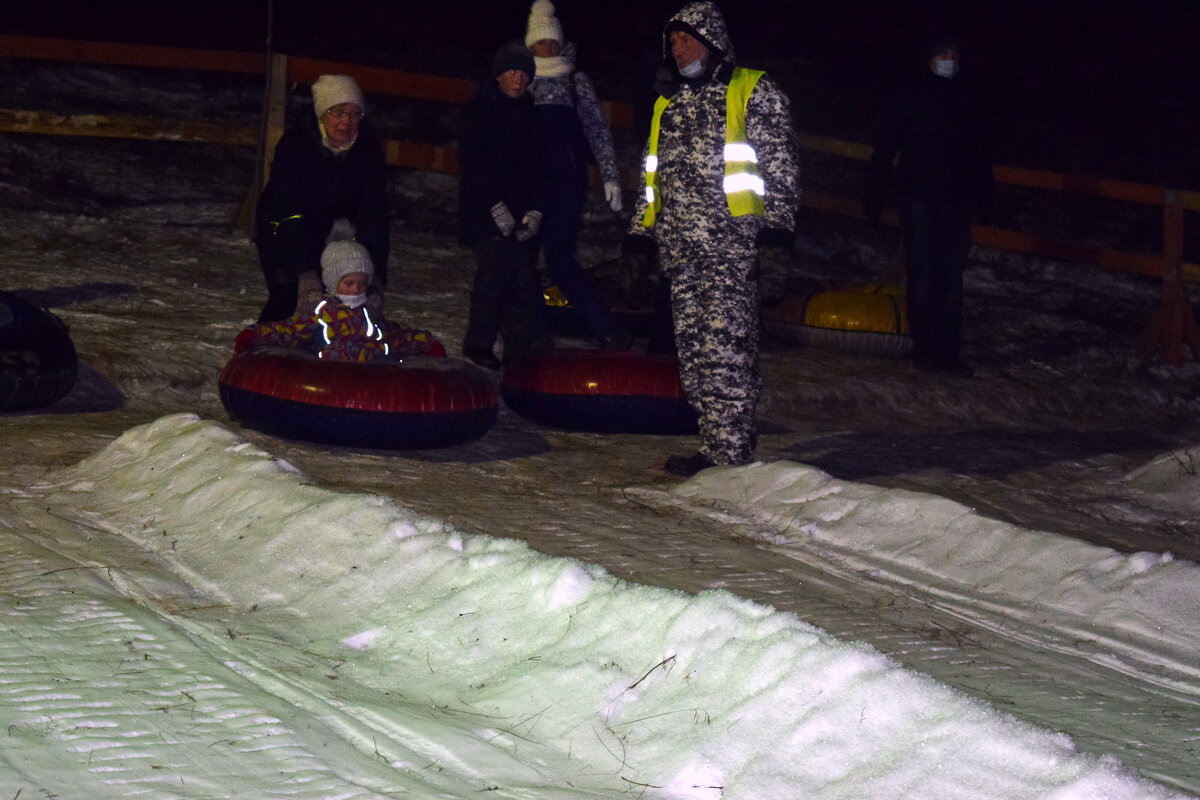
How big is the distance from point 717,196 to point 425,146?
6491 mm

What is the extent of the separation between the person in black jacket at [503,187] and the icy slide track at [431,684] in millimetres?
3473

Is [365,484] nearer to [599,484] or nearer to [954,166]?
[599,484]

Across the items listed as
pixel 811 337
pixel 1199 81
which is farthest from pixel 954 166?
pixel 1199 81

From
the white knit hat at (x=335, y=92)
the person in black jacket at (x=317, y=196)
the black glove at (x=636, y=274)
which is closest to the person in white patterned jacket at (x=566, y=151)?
the person in black jacket at (x=317, y=196)

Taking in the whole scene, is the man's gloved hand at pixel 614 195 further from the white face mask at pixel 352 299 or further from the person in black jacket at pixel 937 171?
the person in black jacket at pixel 937 171

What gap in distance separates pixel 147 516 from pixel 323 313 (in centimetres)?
212

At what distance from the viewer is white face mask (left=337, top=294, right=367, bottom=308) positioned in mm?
7434

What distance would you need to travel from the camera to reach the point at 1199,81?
24125 millimetres

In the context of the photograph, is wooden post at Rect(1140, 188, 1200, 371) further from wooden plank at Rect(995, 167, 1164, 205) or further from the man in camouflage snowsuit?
the man in camouflage snowsuit

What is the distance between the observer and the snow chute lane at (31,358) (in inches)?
287

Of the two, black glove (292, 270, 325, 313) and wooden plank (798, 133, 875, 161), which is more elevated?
wooden plank (798, 133, 875, 161)

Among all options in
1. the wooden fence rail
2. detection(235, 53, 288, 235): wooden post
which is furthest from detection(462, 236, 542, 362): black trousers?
A: detection(235, 53, 288, 235): wooden post

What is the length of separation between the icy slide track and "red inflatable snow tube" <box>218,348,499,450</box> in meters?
1.65

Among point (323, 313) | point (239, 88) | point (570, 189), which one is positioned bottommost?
point (323, 313)
